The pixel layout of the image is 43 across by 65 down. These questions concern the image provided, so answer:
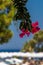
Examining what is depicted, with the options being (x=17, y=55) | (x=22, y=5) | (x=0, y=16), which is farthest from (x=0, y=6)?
(x=22, y=5)

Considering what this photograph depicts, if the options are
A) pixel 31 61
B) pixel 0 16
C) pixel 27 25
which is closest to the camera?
pixel 27 25

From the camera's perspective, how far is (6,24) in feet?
24.6

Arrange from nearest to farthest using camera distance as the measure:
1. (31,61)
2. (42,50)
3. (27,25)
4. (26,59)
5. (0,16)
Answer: (27,25)
(31,61)
(26,59)
(0,16)
(42,50)

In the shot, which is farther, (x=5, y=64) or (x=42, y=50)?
(x=42, y=50)

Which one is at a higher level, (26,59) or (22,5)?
(26,59)

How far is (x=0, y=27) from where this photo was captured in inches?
298

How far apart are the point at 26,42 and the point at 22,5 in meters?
7.40

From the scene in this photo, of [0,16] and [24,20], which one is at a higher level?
[0,16]

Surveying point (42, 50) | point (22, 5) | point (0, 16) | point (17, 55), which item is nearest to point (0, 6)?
point (0, 16)

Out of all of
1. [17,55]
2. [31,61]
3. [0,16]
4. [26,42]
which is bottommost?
[31,61]

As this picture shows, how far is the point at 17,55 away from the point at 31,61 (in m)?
1.23

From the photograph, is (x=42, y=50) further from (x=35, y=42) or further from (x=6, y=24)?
(x=6, y=24)

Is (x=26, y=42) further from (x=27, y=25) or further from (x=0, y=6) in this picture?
(x=27, y=25)

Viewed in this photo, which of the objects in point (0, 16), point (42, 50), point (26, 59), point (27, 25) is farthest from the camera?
point (42, 50)
